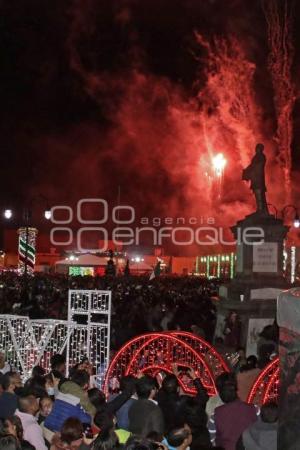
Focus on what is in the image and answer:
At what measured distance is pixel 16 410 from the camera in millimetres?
6895

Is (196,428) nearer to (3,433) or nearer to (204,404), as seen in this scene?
(204,404)

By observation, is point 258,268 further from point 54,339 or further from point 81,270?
point 81,270

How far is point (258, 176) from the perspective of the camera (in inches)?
768

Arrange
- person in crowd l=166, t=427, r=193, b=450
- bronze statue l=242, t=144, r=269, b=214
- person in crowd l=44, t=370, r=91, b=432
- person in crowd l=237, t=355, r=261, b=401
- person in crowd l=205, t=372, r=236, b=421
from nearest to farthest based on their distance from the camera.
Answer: person in crowd l=166, t=427, r=193, b=450 → person in crowd l=44, t=370, r=91, b=432 → person in crowd l=205, t=372, r=236, b=421 → person in crowd l=237, t=355, r=261, b=401 → bronze statue l=242, t=144, r=269, b=214

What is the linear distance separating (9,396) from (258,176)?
13.5 m

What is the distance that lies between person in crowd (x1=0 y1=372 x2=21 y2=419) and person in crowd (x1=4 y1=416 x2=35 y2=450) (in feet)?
3.23

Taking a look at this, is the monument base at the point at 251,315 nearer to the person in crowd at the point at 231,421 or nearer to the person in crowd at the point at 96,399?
the person in crowd at the point at 96,399

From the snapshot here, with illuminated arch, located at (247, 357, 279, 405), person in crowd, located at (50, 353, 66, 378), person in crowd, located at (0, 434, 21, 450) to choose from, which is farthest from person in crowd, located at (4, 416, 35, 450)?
illuminated arch, located at (247, 357, 279, 405)

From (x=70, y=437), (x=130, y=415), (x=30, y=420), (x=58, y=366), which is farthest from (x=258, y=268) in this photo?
(x=70, y=437)

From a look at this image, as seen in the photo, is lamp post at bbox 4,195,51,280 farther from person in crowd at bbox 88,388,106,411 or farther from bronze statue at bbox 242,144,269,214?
person in crowd at bbox 88,388,106,411

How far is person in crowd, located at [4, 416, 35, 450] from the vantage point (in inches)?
219

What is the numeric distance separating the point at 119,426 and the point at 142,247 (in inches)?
2601

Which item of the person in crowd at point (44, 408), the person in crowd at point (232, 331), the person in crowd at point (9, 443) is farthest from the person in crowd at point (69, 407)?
the person in crowd at point (232, 331)

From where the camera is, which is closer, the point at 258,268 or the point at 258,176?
the point at 258,268
